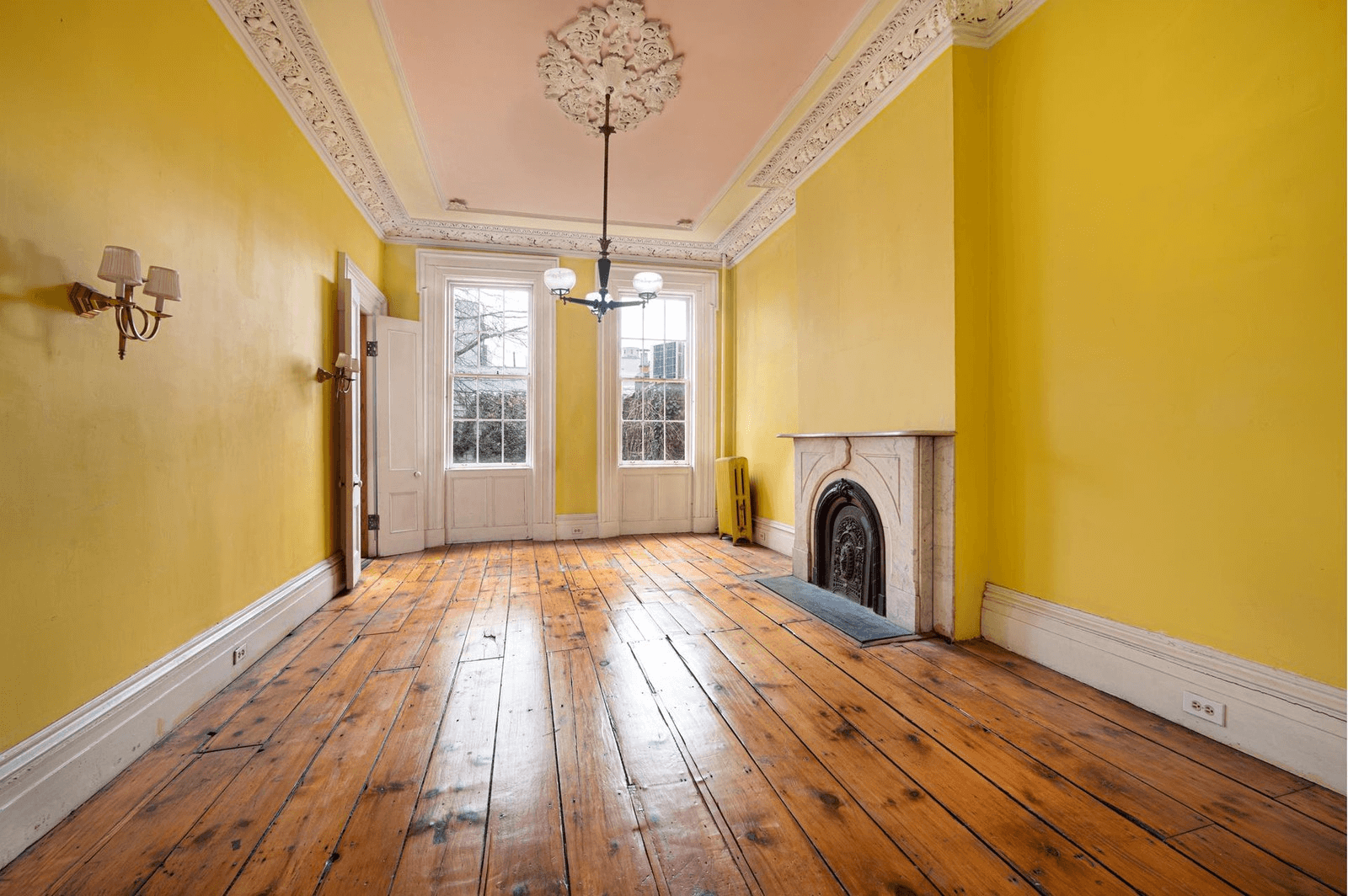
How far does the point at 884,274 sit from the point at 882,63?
1168 millimetres

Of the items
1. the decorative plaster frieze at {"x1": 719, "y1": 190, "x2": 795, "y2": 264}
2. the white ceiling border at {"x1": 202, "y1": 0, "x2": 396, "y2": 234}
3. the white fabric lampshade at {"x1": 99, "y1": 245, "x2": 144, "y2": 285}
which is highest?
the decorative plaster frieze at {"x1": 719, "y1": 190, "x2": 795, "y2": 264}

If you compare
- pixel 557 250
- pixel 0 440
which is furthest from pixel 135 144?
pixel 557 250

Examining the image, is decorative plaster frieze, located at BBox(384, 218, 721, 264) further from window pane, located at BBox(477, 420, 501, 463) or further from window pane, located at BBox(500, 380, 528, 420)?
window pane, located at BBox(477, 420, 501, 463)

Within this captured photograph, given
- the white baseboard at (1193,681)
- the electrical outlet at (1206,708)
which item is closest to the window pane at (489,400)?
the white baseboard at (1193,681)

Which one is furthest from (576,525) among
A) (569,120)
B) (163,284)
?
(163,284)

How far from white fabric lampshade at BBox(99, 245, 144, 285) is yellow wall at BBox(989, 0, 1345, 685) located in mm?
3473

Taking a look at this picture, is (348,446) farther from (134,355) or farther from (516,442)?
(516,442)

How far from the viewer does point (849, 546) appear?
3.71 metres

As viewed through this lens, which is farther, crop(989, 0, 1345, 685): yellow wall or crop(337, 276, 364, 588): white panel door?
crop(337, 276, 364, 588): white panel door

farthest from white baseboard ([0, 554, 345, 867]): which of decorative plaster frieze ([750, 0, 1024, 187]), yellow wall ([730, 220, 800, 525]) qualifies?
decorative plaster frieze ([750, 0, 1024, 187])

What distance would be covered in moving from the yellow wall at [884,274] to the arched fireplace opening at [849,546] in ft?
1.54

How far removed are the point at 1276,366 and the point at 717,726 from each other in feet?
7.26

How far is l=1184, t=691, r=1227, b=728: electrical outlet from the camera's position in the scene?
1.97 metres

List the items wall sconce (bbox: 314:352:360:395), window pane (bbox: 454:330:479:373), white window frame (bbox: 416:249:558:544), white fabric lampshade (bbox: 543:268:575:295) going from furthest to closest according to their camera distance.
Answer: window pane (bbox: 454:330:479:373) < white window frame (bbox: 416:249:558:544) < white fabric lampshade (bbox: 543:268:575:295) < wall sconce (bbox: 314:352:360:395)
